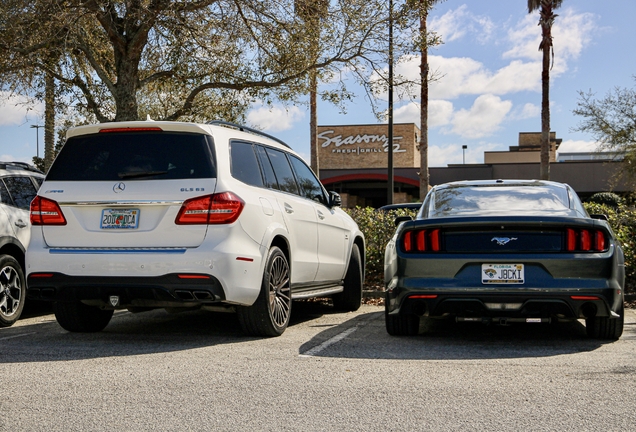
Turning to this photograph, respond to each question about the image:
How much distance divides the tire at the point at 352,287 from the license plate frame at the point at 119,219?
12.6ft

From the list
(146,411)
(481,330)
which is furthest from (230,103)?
(146,411)

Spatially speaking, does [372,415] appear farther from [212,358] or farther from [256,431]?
[212,358]

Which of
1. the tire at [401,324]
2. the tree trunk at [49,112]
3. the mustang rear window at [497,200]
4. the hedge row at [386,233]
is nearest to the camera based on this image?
the mustang rear window at [497,200]

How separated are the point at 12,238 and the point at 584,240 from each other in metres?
5.98

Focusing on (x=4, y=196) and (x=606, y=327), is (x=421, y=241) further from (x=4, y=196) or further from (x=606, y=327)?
(x=4, y=196)

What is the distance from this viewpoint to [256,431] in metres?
4.14

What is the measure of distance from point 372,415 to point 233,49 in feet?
43.8

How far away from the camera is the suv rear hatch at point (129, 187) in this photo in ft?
21.9

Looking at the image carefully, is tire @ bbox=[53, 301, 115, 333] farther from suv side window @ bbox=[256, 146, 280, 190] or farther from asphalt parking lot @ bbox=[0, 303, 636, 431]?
suv side window @ bbox=[256, 146, 280, 190]

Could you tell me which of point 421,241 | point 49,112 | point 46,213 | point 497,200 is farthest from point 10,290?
point 49,112

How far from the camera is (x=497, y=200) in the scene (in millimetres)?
7539

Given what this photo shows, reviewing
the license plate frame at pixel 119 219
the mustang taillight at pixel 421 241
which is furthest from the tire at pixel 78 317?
the mustang taillight at pixel 421 241

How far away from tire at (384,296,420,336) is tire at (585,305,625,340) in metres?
1.59

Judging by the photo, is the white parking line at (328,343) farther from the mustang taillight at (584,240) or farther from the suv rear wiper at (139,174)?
the mustang taillight at (584,240)
